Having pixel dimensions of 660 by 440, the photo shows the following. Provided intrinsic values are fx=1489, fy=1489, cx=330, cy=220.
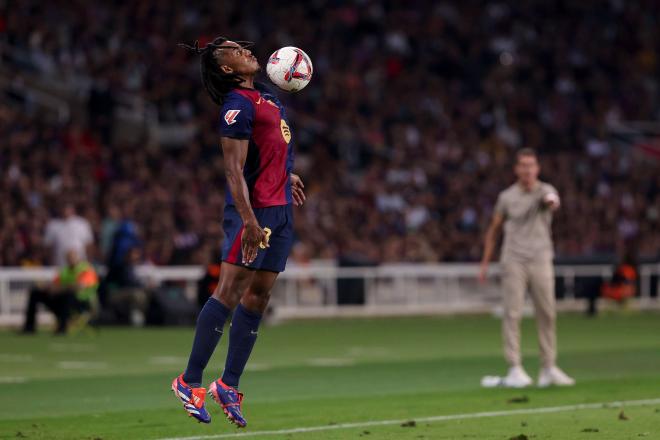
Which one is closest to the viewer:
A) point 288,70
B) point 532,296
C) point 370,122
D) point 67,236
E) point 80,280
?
point 288,70

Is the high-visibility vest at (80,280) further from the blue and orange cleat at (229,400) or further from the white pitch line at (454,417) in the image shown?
the blue and orange cleat at (229,400)

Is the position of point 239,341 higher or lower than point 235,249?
lower

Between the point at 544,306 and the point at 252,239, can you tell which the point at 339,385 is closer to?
the point at 544,306

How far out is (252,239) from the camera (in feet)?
33.1

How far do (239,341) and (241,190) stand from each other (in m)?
1.21

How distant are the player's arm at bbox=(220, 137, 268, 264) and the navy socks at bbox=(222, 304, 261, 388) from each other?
27.7 inches

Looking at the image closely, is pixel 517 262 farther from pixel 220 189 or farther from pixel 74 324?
pixel 220 189

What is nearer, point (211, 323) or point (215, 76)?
point (211, 323)

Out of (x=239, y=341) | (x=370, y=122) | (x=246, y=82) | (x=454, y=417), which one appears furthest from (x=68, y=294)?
(x=246, y=82)

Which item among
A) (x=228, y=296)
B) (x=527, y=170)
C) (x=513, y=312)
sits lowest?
(x=513, y=312)

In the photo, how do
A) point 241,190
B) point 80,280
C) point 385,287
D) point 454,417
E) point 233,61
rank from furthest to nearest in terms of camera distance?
point 385,287
point 80,280
point 454,417
point 233,61
point 241,190

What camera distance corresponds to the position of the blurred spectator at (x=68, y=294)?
2525 cm

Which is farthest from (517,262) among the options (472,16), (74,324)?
(472,16)

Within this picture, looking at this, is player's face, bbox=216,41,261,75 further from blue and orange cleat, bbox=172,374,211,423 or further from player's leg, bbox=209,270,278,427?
blue and orange cleat, bbox=172,374,211,423
